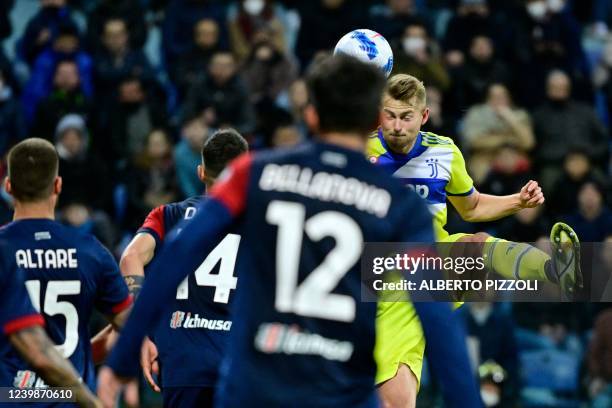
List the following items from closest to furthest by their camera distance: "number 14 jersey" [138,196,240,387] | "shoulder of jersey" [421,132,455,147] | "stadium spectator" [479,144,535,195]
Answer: "number 14 jersey" [138,196,240,387] < "shoulder of jersey" [421,132,455,147] < "stadium spectator" [479,144,535,195]

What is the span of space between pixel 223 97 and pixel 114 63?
1580 mm

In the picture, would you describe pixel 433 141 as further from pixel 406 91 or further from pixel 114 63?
pixel 114 63

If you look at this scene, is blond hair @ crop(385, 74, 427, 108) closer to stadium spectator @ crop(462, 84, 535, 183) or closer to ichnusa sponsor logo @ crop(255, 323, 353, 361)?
ichnusa sponsor logo @ crop(255, 323, 353, 361)

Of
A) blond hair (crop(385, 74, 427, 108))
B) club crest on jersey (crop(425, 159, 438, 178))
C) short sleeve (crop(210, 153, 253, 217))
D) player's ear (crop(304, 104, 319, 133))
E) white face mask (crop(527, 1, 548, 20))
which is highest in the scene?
white face mask (crop(527, 1, 548, 20))

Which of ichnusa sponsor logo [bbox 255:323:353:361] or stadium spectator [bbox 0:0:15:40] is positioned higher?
stadium spectator [bbox 0:0:15:40]

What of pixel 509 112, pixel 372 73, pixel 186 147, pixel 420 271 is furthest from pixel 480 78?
pixel 372 73

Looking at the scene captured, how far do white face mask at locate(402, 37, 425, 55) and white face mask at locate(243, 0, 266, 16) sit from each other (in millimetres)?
2201

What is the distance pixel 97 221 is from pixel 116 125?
1.90 meters

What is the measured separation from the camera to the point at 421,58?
16.3 metres

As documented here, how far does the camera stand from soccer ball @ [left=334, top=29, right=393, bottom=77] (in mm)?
8719

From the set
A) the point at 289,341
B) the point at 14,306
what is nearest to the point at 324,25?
the point at 14,306

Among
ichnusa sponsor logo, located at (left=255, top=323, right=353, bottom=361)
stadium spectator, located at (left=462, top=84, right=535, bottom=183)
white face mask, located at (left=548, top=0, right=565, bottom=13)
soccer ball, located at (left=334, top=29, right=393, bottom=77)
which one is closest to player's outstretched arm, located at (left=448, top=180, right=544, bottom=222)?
soccer ball, located at (left=334, top=29, right=393, bottom=77)

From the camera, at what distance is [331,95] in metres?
4.90

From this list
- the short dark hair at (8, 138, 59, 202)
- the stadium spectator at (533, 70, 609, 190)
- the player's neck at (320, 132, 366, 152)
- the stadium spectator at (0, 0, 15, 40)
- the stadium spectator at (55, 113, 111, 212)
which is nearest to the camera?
the player's neck at (320, 132, 366, 152)
